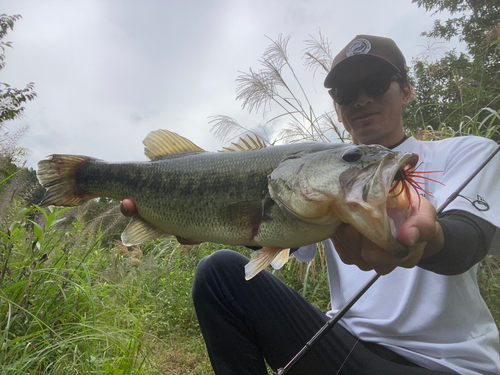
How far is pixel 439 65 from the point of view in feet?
16.1

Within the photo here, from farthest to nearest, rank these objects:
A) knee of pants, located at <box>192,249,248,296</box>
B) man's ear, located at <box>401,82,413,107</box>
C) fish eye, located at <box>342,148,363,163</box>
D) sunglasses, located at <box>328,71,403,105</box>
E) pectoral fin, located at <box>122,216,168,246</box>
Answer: man's ear, located at <box>401,82,413,107</box>, sunglasses, located at <box>328,71,403,105</box>, knee of pants, located at <box>192,249,248,296</box>, pectoral fin, located at <box>122,216,168,246</box>, fish eye, located at <box>342,148,363,163</box>

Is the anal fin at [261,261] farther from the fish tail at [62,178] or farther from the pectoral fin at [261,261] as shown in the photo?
the fish tail at [62,178]

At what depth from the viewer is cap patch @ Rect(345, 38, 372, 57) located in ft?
8.12

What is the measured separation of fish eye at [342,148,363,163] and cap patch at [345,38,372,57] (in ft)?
5.28

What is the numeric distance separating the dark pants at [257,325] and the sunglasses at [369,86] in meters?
1.57

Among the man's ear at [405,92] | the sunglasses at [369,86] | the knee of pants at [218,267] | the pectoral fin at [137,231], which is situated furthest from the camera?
the man's ear at [405,92]

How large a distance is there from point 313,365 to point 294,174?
1229 millimetres

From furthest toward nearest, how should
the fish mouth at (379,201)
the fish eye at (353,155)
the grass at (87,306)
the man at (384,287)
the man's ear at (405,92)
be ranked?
1. the man's ear at (405,92)
2. the grass at (87,306)
3. the man at (384,287)
4. the fish eye at (353,155)
5. the fish mouth at (379,201)

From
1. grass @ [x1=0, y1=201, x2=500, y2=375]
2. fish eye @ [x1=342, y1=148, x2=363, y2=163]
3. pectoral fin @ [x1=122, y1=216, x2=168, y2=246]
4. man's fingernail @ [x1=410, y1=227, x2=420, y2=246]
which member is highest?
fish eye @ [x1=342, y1=148, x2=363, y2=163]

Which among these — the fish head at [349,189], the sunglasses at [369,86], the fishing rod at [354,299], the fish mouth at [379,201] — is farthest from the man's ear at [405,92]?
the fish mouth at [379,201]

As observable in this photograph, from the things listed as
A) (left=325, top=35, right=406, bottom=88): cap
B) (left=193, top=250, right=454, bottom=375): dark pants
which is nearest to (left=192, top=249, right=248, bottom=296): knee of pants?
(left=193, top=250, right=454, bottom=375): dark pants

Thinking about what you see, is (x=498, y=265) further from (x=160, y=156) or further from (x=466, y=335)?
(x=160, y=156)

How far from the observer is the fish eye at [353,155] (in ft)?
4.00

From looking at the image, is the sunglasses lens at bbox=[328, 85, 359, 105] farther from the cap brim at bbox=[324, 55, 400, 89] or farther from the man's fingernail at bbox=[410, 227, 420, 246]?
the man's fingernail at bbox=[410, 227, 420, 246]
